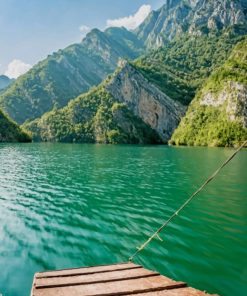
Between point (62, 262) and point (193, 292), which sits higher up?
point (193, 292)

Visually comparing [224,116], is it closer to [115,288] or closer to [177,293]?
[177,293]

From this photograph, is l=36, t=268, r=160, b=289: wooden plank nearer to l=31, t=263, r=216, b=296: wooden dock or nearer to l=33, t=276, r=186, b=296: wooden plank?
l=31, t=263, r=216, b=296: wooden dock

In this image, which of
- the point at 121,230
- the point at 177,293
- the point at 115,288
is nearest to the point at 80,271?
the point at 115,288

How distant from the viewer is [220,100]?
18838cm

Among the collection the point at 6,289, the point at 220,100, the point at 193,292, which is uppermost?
the point at 220,100

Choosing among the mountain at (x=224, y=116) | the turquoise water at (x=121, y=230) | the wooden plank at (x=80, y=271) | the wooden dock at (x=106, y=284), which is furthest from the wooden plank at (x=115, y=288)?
the mountain at (x=224, y=116)

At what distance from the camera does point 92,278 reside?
380 inches

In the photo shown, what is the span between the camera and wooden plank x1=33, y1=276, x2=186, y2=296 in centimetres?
848

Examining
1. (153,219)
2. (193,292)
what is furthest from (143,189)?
(193,292)

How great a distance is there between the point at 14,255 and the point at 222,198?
827 inches

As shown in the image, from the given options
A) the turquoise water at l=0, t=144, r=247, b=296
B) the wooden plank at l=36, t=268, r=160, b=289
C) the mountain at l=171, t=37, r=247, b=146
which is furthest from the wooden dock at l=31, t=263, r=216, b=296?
the mountain at l=171, t=37, r=247, b=146

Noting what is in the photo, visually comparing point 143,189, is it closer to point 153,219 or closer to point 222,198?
point 222,198

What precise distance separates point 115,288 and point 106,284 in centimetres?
41

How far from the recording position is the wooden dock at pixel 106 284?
8.49m
